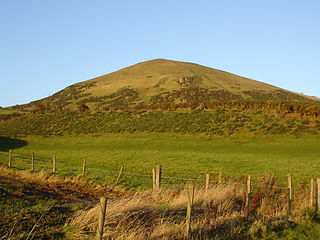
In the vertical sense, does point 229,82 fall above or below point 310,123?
above

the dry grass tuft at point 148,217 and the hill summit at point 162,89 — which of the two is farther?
the hill summit at point 162,89

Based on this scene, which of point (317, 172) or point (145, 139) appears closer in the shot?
point (317, 172)

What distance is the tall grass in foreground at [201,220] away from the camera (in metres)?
9.67

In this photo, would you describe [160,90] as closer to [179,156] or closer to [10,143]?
[10,143]

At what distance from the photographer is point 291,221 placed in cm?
1261

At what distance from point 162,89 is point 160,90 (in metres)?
1.48

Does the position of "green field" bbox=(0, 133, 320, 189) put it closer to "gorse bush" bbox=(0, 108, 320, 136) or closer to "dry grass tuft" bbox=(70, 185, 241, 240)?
"gorse bush" bbox=(0, 108, 320, 136)

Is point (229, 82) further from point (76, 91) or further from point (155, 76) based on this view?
point (76, 91)

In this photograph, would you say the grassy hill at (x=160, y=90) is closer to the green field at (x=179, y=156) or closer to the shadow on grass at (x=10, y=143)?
the shadow on grass at (x=10, y=143)

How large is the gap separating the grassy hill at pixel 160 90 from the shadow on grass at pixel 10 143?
102ft

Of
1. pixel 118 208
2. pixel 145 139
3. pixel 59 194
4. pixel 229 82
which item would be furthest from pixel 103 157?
pixel 229 82

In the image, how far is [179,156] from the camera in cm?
3791

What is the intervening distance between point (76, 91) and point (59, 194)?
130388mm

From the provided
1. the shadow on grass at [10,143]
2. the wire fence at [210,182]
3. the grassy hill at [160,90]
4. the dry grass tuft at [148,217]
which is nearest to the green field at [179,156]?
the wire fence at [210,182]
